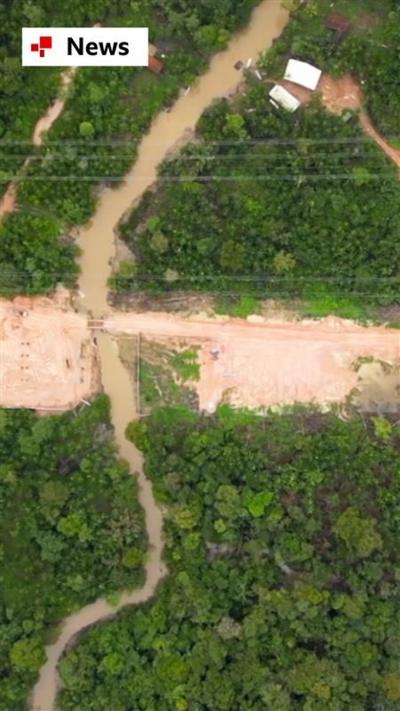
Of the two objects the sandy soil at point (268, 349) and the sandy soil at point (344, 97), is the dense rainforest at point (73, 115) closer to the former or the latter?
the sandy soil at point (344, 97)

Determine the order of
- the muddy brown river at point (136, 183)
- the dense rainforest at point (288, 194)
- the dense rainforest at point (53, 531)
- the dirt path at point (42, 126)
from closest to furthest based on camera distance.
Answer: the dense rainforest at point (53, 531) < the dense rainforest at point (288, 194) < the dirt path at point (42, 126) < the muddy brown river at point (136, 183)

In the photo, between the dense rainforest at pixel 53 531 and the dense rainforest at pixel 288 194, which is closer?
the dense rainforest at pixel 53 531

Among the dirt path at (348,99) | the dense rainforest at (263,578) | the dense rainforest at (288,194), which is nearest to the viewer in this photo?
the dense rainforest at (263,578)

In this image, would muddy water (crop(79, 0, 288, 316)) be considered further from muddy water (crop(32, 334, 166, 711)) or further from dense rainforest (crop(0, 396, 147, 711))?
dense rainforest (crop(0, 396, 147, 711))

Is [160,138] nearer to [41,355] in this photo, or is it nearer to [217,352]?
[217,352]

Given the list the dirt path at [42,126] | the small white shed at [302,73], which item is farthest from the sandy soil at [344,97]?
the dirt path at [42,126]

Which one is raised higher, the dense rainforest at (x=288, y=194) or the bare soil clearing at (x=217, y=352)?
the dense rainforest at (x=288, y=194)

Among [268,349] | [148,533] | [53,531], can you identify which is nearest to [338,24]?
[268,349]
